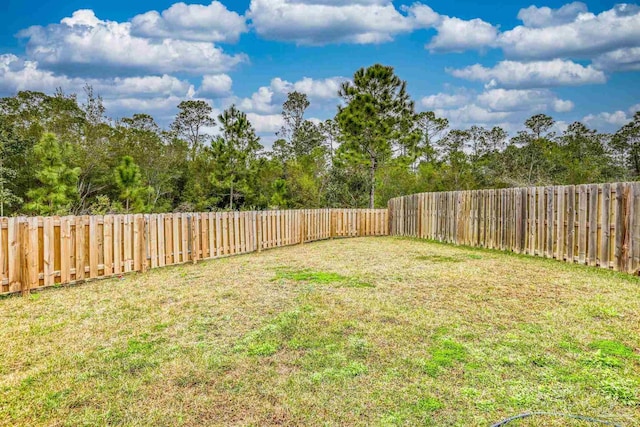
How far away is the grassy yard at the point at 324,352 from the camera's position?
2449 mm

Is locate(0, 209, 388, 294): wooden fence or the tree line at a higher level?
the tree line

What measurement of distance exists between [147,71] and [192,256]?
632 inches

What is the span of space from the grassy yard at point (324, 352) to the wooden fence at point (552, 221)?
3.18 feet

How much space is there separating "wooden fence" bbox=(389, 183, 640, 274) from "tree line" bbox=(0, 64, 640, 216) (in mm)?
12962

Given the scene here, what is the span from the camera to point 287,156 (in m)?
35.3

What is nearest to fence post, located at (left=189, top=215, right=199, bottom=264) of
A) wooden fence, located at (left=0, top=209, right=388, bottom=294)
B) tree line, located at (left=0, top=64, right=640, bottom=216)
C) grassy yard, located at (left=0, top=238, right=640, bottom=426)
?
wooden fence, located at (left=0, top=209, right=388, bottom=294)

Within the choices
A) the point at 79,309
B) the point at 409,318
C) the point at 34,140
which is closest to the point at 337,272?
the point at 409,318

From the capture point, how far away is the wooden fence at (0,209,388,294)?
5633 mm

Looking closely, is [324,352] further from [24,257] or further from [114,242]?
[114,242]

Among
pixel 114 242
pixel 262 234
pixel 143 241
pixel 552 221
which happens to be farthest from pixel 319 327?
pixel 262 234

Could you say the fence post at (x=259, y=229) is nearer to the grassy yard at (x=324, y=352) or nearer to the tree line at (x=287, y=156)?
the grassy yard at (x=324, y=352)

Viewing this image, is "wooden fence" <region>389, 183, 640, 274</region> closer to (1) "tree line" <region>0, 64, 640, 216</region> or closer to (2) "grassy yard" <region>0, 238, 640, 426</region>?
(2) "grassy yard" <region>0, 238, 640, 426</region>

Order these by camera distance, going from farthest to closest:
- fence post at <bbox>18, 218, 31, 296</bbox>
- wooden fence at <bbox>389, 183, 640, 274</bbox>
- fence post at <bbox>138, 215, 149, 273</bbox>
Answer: fence post at <bbox>138, 215, 149, 273</bbox> < wooden fence at <bbox>389, 183, 640, 274</bbox> < fence post at <bbox>18, 218, 31, 296</bbox>

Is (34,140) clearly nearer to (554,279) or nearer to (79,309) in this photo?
(79,309)
